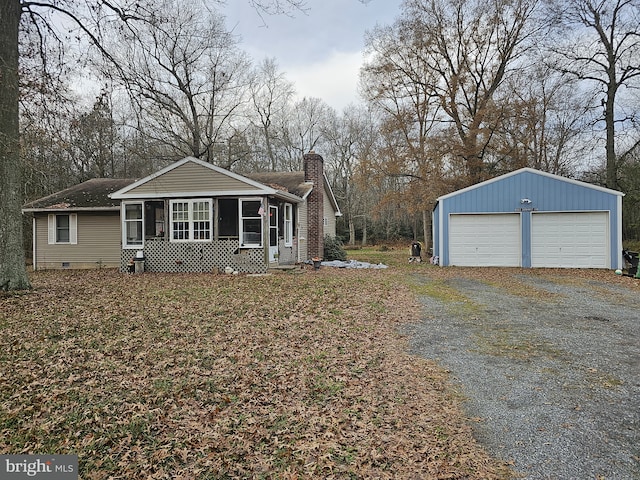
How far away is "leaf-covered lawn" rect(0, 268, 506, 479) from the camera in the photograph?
9.70ft

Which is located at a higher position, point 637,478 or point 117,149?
point 117,149

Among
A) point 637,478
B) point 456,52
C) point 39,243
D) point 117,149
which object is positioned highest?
point 456,52

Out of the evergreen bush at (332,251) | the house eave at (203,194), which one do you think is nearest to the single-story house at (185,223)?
the house eave at (203,194)

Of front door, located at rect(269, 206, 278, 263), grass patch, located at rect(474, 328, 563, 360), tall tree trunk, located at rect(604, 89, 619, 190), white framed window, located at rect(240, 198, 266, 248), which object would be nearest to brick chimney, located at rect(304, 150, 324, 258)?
front door, located at rect(269, 206, 278, 263)

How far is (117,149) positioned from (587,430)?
29.2 metres

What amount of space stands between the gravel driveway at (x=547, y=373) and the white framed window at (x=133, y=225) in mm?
11256

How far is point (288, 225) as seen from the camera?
1653cm

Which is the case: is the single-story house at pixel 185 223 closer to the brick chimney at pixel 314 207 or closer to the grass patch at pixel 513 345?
the brick chimney at pixel 314 207

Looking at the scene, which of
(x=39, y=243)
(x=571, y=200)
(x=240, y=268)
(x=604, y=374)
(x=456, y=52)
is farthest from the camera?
(x=456, y=52)

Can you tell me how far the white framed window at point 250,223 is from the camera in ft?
47.0

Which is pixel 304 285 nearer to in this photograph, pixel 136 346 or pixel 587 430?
pixel 136 346

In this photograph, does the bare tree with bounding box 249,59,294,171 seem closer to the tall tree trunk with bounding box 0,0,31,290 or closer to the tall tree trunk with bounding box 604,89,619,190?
the tall tree trunk with bounding box 0,0,31,290

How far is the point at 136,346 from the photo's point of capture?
5.59 meters

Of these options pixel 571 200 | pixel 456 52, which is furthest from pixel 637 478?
pixel 456 52
